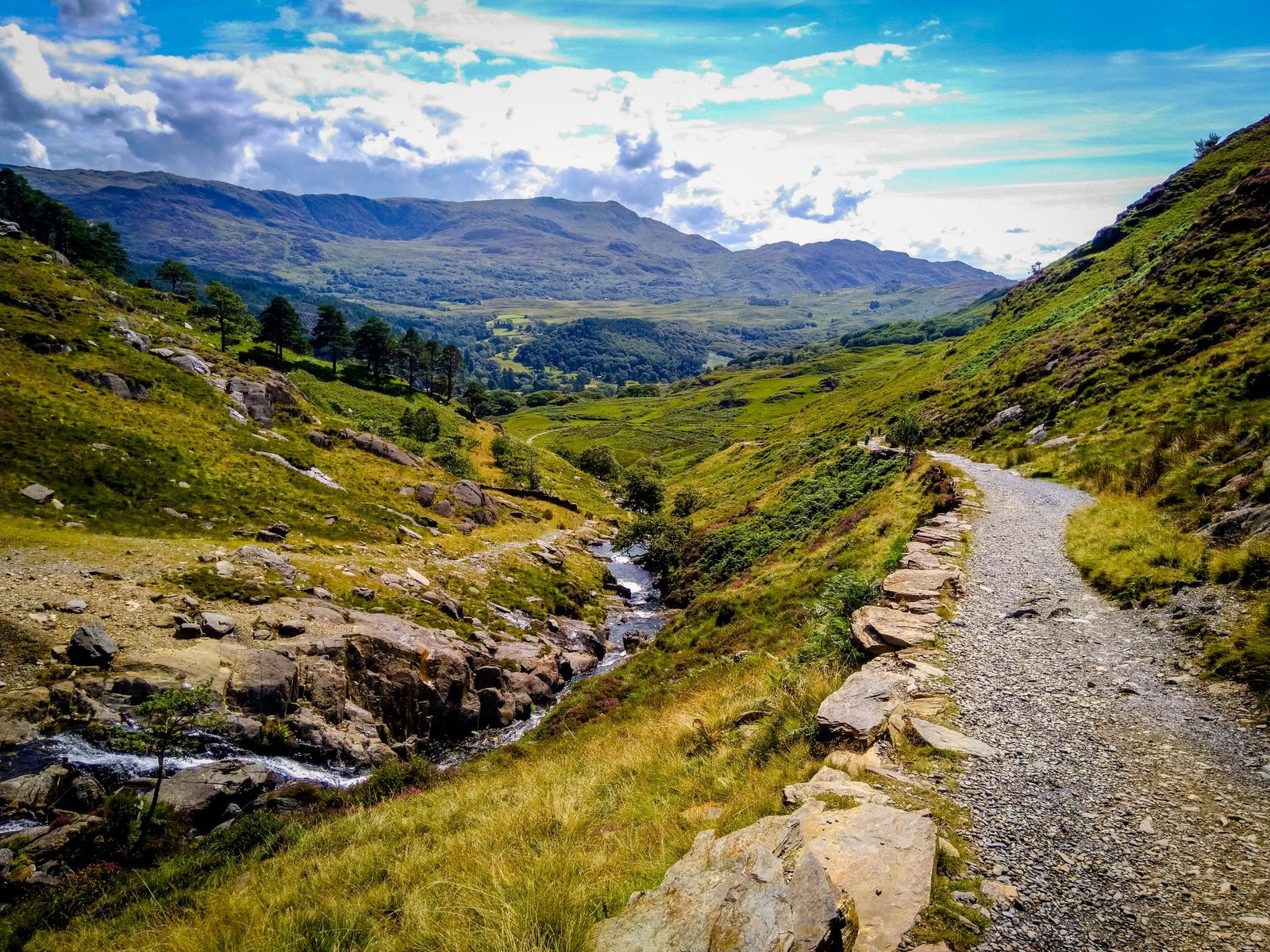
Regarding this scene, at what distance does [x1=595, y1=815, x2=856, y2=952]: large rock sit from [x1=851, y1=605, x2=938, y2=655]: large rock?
7.38 metres

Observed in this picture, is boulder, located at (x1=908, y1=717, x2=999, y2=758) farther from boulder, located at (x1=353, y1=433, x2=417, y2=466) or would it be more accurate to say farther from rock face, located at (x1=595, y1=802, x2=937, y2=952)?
boulder, located at (x1=353, y1=433, x2=417, y2=466)

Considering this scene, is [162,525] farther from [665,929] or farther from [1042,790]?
[1042,790]

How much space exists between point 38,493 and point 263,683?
18851mm

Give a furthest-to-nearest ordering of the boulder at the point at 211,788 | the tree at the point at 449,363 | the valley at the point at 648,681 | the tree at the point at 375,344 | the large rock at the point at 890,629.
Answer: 1. the tree at the point at 449,363
2. the tree at the point at 375,344
3. the boulder at the point at 211,788
4. the large rock at the point at 890,629
5. the valley at the point at 648,681

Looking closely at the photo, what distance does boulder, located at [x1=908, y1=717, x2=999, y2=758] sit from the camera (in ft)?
30.2

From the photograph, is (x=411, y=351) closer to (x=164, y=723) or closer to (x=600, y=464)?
(x=600, y=464)

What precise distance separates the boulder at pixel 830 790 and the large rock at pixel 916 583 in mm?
8925

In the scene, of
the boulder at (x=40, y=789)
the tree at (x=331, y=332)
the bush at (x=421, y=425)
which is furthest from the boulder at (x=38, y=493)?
the tree at (x=331, y=332)

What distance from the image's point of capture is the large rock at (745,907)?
5.84 metres

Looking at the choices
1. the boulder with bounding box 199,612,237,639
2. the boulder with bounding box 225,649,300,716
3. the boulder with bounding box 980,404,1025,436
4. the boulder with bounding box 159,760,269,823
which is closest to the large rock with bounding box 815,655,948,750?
the boulder with bounding box 159,760,269,823

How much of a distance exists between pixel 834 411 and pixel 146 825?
136m

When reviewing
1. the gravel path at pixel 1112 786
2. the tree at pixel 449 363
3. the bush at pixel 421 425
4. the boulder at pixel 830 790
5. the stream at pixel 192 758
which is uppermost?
the tree at pixel 449 363

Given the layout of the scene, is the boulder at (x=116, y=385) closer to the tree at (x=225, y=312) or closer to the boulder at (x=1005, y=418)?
the tree at (x=225, y=312)

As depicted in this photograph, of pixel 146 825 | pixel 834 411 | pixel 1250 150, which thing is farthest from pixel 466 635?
pixel 1250 150
